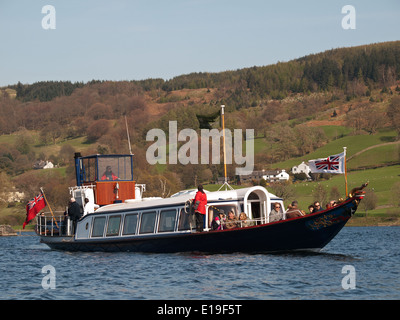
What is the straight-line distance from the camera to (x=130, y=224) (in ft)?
114

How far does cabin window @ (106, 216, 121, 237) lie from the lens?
35500 mm

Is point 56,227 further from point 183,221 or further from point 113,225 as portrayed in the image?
point 183,221

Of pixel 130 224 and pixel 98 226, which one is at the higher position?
pixel 130 224

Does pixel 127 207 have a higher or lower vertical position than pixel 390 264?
higher

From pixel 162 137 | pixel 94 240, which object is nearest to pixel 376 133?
pixel 162 137

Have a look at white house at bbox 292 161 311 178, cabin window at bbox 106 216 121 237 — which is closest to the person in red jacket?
cabin window at bbox 106 216 121 237

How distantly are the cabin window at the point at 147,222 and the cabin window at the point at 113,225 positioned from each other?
2.00 m

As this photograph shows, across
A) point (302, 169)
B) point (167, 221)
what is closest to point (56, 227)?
point (167, 221)

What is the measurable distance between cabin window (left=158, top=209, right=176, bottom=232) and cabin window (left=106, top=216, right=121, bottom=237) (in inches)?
137

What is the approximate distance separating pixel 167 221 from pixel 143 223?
181 centimetres

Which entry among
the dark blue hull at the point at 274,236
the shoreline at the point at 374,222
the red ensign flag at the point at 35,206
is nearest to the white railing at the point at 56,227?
the red ensign flag at the point at 35,206

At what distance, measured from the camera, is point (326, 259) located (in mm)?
28750
